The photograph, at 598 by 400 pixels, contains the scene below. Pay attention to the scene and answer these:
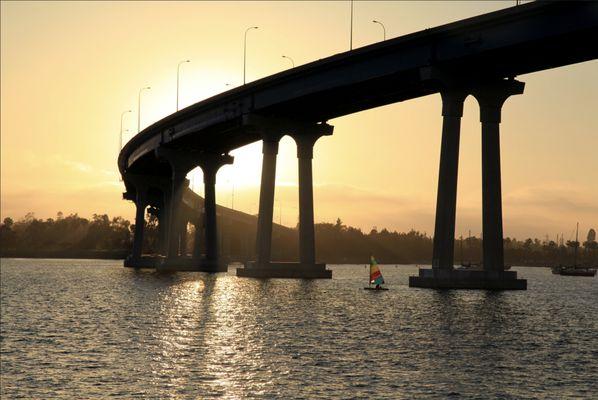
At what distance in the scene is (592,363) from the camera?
1857 inches

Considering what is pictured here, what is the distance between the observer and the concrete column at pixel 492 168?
86500 millimetres

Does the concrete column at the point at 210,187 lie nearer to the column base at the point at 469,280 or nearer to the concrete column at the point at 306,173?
the concrete column at the point at 306,173

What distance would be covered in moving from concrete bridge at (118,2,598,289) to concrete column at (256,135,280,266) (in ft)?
0.39

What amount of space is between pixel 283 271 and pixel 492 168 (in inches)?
1546

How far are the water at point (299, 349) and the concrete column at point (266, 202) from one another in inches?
1249

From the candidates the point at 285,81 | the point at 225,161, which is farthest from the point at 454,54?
the point at 225,161

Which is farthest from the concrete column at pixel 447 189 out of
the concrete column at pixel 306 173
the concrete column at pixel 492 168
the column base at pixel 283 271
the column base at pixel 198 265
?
the column base at pixel 198 265

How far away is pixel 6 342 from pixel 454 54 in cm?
4361

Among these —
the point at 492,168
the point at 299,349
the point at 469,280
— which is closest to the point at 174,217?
the point at 492,168

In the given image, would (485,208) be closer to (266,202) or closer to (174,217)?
(266,202)

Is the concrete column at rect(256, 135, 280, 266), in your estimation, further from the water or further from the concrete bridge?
the water

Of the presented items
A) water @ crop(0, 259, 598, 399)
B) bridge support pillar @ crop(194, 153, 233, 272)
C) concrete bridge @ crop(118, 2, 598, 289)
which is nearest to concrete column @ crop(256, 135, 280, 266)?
concrete bridge @ crop(118, 2, 598, 289)

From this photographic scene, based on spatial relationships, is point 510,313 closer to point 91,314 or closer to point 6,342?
point 91,314

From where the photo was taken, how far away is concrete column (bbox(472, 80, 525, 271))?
86.5 m
